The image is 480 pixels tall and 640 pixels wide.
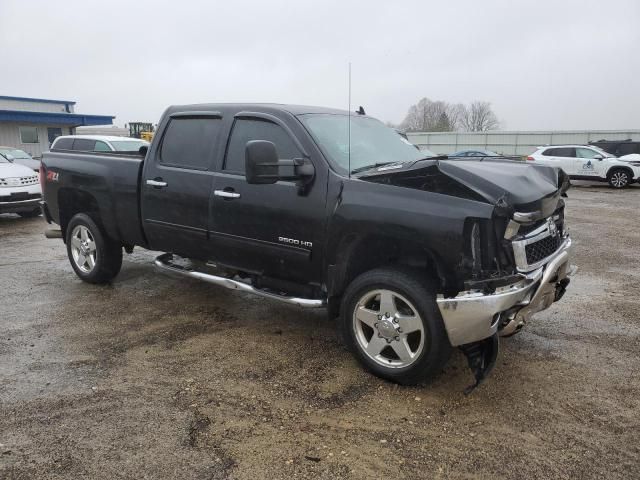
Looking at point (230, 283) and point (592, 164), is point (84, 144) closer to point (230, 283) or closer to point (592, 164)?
point (230, 283)

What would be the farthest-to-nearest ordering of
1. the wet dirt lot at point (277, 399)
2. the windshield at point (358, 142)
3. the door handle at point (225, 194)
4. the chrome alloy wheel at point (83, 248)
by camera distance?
the chrome alloy wheel at point (83, 248), the door handle at point (225, 194), the windshield at point (358, 142), the wet dirt lot at point (277, 399)

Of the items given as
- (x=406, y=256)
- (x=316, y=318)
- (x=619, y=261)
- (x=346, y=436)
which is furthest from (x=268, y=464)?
(x=619, y=261)

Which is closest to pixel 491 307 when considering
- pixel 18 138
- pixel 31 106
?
pixel 18 138

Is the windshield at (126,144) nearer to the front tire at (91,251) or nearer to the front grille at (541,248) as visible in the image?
the front tire at (91,251)

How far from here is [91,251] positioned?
236 inches

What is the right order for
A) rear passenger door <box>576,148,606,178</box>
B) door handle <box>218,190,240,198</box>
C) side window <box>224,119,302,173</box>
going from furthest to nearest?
rear passenger door <box>576,148,606,178</box> → door handle <box>218,190,240,198</box> → side window <box>224,119,302,173</box>

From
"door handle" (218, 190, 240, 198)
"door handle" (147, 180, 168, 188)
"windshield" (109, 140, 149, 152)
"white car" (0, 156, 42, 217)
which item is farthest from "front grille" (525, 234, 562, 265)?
"windshield" (109, 140, 149, 152)

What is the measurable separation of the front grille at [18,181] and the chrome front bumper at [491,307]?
34.0ft

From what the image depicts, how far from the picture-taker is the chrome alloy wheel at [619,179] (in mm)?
19672

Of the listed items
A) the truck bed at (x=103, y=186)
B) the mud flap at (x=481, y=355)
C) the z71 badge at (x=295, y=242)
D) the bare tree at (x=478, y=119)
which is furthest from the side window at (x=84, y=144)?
the bare tree at (x=478, y=119)

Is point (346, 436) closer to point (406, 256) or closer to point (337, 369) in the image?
point (337, 369)

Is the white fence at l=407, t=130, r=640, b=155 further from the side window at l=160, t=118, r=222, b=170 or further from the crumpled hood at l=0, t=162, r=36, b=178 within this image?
the side window at l=160, t=118, r=222, b=170

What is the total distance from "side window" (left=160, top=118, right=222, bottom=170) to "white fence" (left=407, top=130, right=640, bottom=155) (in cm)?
3485

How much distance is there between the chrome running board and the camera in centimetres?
402
